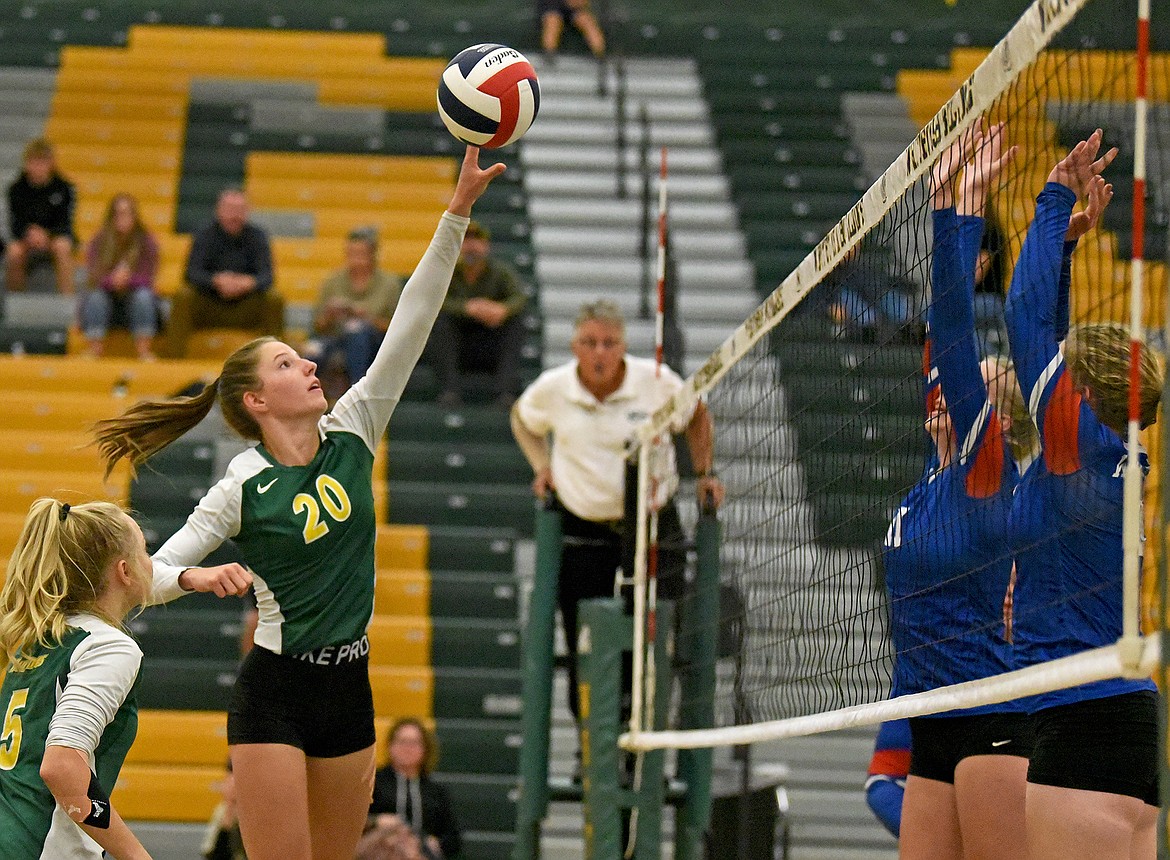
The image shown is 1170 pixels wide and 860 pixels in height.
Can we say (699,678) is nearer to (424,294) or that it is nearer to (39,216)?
(424,294)

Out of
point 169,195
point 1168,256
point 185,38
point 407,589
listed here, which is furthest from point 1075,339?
point 185,38

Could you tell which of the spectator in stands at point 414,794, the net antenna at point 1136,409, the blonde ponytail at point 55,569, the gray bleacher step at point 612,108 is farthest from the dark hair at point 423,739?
→ the gray bleacher step at point 612,108

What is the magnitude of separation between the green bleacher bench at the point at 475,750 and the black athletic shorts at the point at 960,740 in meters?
6.03

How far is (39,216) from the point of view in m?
13.8

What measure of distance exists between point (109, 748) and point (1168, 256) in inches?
105

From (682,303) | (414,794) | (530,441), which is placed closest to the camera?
(530,441)

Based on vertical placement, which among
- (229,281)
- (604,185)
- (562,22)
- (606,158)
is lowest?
(229,281)

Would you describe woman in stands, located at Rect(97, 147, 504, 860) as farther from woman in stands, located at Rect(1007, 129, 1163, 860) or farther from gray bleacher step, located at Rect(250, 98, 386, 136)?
gray bleacher step, located at Rect(250, 98, 386, 136)

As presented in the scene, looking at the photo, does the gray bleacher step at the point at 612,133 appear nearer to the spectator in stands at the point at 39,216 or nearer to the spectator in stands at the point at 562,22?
the spectator in stands at the point at 562,22

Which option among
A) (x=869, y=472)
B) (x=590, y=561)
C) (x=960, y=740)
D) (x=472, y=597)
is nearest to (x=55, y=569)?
(x=960, y=740)

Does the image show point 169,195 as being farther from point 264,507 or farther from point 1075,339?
point 1075,339

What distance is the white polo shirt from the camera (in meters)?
8.01

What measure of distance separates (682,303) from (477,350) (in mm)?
2189

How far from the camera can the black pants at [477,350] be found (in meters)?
12.3
